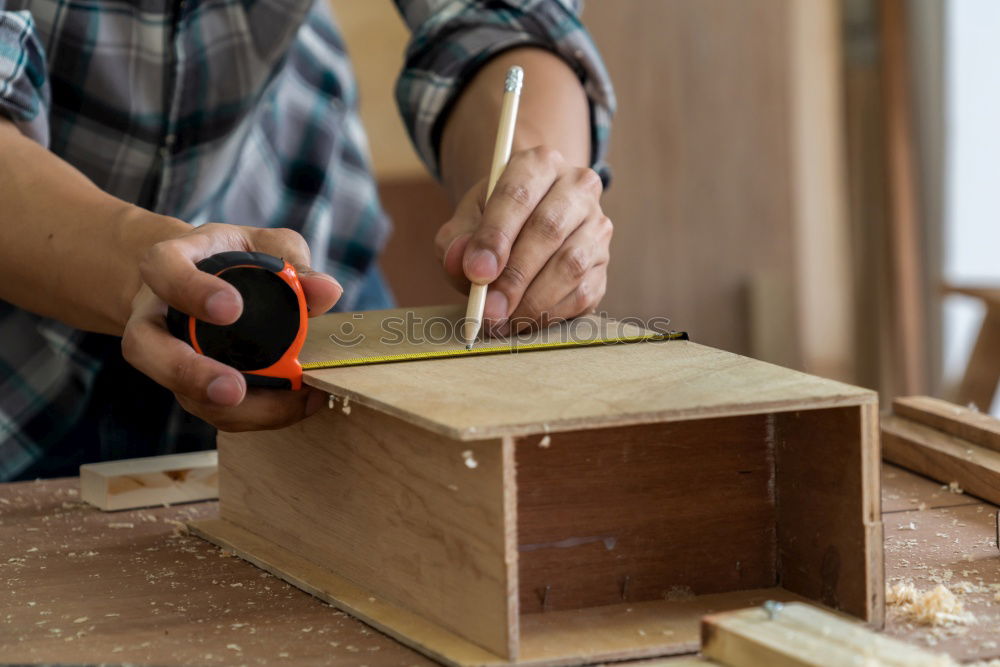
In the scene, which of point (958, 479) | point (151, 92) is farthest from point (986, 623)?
point (151, 92)

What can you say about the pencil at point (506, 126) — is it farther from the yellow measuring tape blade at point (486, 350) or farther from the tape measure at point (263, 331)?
the tape measure at point (263, 331)

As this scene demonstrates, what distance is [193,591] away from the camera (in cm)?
92

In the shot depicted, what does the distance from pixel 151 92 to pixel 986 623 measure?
1137 millimetres

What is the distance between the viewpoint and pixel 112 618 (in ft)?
2.79

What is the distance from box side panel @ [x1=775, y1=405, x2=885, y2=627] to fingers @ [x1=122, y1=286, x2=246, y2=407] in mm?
416

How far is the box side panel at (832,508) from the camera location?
0.79 metres

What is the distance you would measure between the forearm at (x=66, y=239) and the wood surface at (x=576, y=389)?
0.63 feet

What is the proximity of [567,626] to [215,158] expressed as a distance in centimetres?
92

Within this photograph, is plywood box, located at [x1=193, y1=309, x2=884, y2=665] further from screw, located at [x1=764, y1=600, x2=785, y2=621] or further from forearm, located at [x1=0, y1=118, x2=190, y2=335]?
forearm, located at [x1=0, y1=118, x2=190, y2=335]

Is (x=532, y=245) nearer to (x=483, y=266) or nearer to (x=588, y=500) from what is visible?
(x=483, y=266)

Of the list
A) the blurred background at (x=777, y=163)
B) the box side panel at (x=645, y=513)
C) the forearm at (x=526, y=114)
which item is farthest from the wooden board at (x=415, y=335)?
the blurred background at (x=777, y=163)

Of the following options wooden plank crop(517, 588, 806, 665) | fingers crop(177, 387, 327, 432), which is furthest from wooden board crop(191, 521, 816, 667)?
fingers crop(177, 387, 327, 432)

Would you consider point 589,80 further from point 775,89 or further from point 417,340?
point 775,89

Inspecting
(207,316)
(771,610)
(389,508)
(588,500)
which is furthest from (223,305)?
(771,610)
